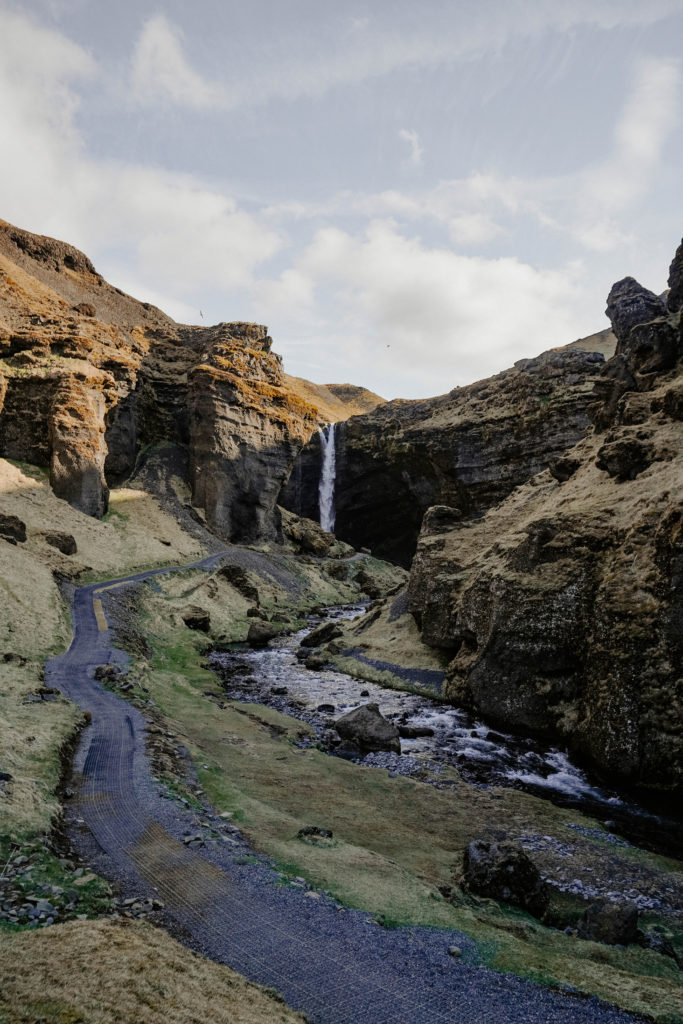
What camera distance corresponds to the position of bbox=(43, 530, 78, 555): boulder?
155ft

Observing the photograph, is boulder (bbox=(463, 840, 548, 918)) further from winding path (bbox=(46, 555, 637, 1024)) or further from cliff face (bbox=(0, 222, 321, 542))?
cliff face (bbox=(0, 222, 321, 542))

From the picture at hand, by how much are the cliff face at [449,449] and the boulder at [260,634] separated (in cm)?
2603

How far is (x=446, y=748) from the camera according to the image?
22.8m

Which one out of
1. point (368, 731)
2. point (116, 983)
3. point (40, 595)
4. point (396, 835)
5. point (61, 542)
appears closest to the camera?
point (116, 983)

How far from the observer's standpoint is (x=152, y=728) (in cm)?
1873

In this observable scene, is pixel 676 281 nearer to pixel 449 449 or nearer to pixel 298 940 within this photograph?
pixel 449 449

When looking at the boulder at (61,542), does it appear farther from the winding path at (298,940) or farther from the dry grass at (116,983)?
the dry grass at (116,983)

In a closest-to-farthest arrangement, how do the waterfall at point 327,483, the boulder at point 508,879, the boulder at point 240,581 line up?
1. the boulder at point 508,879
2. the boulder at point 240,581
3. the waterfall at point 327,483

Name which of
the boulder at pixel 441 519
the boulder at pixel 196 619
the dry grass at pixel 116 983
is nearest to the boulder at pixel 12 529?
the boulder at pixel 196 619

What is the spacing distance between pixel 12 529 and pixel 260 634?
2217 cm

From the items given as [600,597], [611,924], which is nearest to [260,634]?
[600,597]

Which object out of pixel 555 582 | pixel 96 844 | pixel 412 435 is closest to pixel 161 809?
pixel 96 844

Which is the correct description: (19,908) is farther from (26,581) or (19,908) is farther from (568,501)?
(26,581)

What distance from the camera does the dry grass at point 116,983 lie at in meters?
5.17
